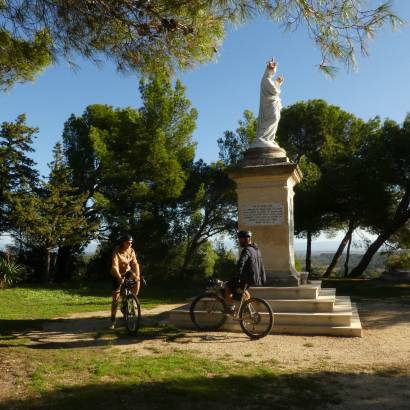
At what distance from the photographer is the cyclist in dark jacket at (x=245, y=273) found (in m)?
6.27

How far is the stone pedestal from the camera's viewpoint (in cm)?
795

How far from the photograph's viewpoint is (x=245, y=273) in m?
6.28

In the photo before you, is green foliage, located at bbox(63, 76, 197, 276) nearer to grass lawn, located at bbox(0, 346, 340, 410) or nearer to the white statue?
the white statue

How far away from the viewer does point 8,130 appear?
21500mm

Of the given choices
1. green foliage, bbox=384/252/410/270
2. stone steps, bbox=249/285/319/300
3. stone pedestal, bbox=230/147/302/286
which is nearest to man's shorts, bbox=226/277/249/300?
stone steps, bbox=249/285/319/300

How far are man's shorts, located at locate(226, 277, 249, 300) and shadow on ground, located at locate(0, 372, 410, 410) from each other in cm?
201

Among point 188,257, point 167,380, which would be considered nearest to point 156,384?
point 167,380

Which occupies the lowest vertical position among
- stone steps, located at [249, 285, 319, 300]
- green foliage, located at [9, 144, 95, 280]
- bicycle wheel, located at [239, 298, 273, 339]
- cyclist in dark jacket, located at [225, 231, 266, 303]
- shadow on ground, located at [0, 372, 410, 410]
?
shadow on ground, located at [0, 372, 410, 410]

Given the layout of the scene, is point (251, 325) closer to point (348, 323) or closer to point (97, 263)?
point (348, 323)

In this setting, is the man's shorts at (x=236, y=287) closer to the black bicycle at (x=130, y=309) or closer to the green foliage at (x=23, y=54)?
the black bicycle at (x=130, y=309)

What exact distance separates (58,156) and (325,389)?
19.3 m

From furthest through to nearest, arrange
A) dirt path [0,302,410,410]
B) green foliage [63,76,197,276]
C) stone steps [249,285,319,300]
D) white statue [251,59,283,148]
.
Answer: green foliage [63,76,197,276]
white statue [251,59,283,148]
stone steps [249,285,319,300]
dirt path [0,302,410,410]

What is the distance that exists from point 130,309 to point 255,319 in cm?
188

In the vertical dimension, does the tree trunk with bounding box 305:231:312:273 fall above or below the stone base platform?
above
